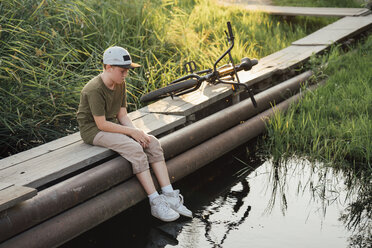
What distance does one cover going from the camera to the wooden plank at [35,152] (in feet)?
14.0

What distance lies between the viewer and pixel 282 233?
4.10 m

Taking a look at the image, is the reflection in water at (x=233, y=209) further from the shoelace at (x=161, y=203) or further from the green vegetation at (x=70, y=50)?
the green vegetation at (x=70, y=50)

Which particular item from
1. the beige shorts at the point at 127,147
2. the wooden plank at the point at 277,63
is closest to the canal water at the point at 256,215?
the beige shorts at the point at 127,147

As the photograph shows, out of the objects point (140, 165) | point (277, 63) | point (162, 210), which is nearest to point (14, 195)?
point (140, 165)

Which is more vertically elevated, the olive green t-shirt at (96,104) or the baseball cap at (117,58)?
the baseball cap at (117,58)

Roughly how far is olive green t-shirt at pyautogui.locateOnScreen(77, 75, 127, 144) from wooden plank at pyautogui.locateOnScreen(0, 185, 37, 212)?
38.6 inches

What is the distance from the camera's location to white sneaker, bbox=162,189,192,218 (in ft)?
14.3

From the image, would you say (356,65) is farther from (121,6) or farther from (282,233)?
(282,233)

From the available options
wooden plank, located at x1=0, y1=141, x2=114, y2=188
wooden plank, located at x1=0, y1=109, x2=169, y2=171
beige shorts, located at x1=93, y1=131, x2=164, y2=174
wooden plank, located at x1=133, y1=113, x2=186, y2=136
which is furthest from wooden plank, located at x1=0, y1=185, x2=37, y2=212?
wooden plank, located at x1=133, y1=113, x2=186, y2=136

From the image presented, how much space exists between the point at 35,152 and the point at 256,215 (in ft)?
6.19

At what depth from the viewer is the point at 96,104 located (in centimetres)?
431

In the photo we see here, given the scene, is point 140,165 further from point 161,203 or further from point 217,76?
point 217,76

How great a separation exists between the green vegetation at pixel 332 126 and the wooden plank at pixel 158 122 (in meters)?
1.04

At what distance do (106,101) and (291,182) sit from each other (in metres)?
1.88
